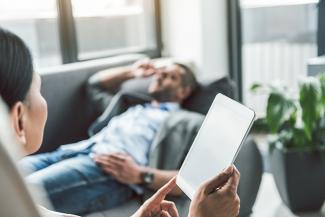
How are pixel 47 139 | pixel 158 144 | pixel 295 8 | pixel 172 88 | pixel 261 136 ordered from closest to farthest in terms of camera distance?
pixel 158 144 < pixel 172 88 < pixel 47 139 < pixel 295 8 < pixel 261 136

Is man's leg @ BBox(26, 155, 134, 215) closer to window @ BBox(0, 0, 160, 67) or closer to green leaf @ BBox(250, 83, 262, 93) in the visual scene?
green leaf @ BBox(250, 83, 262, 93)

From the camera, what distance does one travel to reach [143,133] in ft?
6.85

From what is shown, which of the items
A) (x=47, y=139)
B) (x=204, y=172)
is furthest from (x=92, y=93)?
(x=204, y=172)

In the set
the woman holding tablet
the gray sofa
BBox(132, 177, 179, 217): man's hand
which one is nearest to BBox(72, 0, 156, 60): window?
the gray sofa

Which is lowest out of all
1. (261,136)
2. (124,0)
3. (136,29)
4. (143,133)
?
(261,136)

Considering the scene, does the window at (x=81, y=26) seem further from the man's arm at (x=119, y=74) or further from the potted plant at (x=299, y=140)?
the potted plant at (x=299, y=140)

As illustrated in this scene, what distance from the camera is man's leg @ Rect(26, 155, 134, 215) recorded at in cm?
178

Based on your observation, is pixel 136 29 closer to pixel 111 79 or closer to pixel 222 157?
pixel 111 79

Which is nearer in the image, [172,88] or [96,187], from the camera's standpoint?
[96,187]

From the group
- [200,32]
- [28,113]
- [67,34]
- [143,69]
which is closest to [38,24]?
[67,34]

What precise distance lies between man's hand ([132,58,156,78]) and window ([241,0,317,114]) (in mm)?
927

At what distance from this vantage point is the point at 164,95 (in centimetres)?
232

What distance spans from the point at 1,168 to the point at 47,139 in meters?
2.10

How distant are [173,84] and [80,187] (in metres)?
0.73
